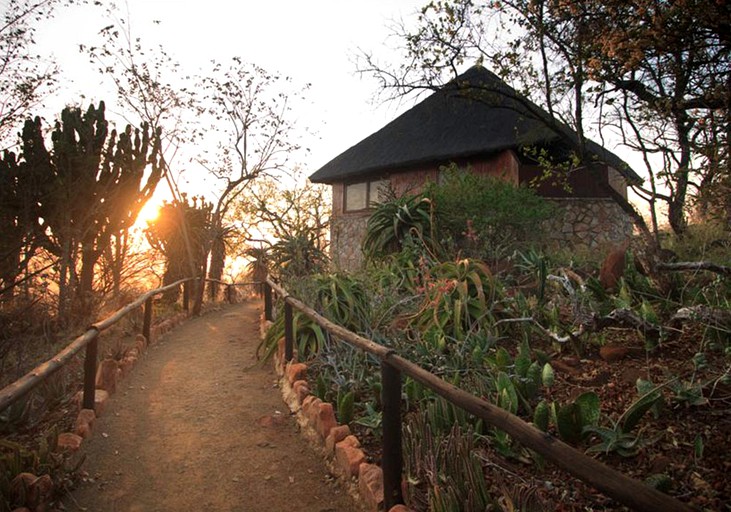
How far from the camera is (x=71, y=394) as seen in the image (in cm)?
423

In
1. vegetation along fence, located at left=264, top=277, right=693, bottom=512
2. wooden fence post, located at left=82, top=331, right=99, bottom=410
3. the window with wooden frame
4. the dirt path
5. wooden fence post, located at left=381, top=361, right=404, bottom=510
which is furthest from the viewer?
the window with wooden frame

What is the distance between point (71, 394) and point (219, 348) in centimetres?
243

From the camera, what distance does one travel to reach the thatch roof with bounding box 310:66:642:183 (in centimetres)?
981

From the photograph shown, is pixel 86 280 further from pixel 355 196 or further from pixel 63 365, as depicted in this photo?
pixel 355 196

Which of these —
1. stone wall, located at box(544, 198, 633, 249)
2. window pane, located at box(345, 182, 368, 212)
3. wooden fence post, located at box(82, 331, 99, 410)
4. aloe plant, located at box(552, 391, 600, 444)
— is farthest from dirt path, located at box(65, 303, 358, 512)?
window pane, located at box(345, 182, 368, 212)

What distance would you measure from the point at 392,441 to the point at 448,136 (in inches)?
441

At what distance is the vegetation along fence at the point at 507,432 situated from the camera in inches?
46.8

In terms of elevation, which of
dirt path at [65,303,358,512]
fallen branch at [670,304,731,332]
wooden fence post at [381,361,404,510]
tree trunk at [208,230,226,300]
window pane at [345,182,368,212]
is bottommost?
dirt path at [65,303,358,512]

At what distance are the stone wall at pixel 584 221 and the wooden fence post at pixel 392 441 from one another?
30.4 feet

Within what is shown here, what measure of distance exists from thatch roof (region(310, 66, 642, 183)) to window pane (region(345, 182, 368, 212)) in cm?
31

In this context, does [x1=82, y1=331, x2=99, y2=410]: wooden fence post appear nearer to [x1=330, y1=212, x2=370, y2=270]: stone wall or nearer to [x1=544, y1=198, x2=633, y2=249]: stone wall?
[x1=544, y1=198, x2=633, y2=249]: stone wall

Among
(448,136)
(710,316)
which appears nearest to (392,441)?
(710,316)

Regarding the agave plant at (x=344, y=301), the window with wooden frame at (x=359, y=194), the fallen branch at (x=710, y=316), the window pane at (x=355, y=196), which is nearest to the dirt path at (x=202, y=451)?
the agave plant at (x=344, y=301)

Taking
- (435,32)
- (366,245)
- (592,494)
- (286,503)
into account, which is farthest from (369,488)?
(435,32)
